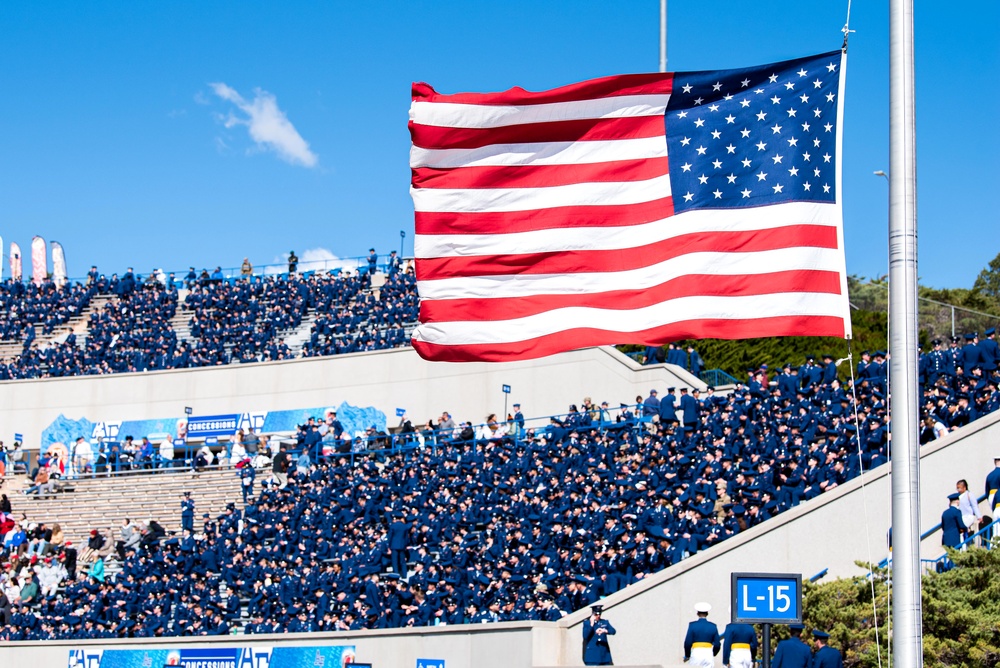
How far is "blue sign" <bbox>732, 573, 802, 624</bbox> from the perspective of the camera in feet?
46.7

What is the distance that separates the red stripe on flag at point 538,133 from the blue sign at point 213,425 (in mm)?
35510

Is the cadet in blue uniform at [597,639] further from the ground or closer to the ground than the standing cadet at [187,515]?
closer to the ground

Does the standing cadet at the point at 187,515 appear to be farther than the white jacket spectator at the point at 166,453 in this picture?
No

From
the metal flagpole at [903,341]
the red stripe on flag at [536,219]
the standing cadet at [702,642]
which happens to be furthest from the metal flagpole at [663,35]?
the metal flagpole at [903,341]

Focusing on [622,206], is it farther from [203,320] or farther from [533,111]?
[203,320]

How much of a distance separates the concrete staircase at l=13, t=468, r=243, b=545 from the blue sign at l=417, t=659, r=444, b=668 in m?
13.7

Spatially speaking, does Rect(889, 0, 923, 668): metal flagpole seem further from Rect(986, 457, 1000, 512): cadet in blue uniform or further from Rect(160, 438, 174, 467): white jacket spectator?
Rect(160, 438, 174, 467): white jacket spectator

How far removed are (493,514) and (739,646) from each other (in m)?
13.2

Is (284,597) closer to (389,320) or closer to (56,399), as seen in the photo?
(389,320)

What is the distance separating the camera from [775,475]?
24.9 meters

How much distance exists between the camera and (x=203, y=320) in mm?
50375

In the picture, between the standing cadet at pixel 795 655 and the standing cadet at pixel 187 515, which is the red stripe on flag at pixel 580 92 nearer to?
the standing cadet at pixel 795 655

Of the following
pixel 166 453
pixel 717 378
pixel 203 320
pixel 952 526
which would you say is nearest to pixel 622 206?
pixel 952 526

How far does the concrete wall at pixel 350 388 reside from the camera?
38.8 meters
